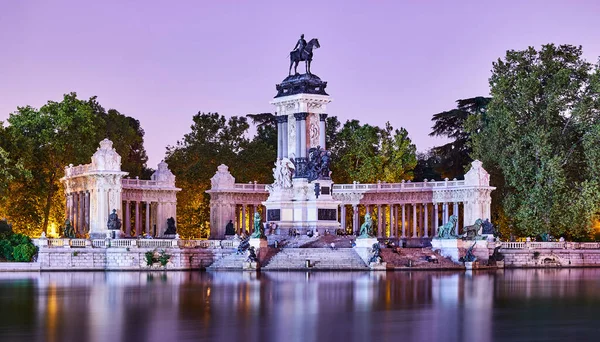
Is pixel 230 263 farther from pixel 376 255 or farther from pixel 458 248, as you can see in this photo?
pixel 458 248

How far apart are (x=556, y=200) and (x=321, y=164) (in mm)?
17837

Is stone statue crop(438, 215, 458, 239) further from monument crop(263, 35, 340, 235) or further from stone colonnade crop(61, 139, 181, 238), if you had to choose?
stone colonnade crop(61, 139, 181, 238)

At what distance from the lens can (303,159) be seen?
74750mm

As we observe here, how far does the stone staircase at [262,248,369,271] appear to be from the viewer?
6450 centimetres

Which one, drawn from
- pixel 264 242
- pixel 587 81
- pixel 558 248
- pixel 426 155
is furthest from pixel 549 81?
pixel 426 155

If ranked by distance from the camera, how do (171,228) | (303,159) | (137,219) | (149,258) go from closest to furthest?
(149,258)
(303,159)
(171,228)
(137,219)

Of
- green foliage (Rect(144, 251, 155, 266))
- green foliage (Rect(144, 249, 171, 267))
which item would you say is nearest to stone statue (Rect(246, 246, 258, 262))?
green foliage (Rect(144, 249, 171, 267))

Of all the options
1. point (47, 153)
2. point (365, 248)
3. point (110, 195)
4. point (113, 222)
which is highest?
point (47, 153)

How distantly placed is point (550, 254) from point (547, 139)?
11.4m

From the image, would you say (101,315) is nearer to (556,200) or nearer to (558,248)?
(558,248)

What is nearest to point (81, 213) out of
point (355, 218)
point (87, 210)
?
point (87, 210)

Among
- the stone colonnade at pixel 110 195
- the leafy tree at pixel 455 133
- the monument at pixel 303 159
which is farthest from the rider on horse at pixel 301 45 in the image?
the leafy tree at pixel 455 133

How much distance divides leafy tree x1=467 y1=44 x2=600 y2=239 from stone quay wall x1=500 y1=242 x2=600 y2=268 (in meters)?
4.56

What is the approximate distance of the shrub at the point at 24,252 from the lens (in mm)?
65625
